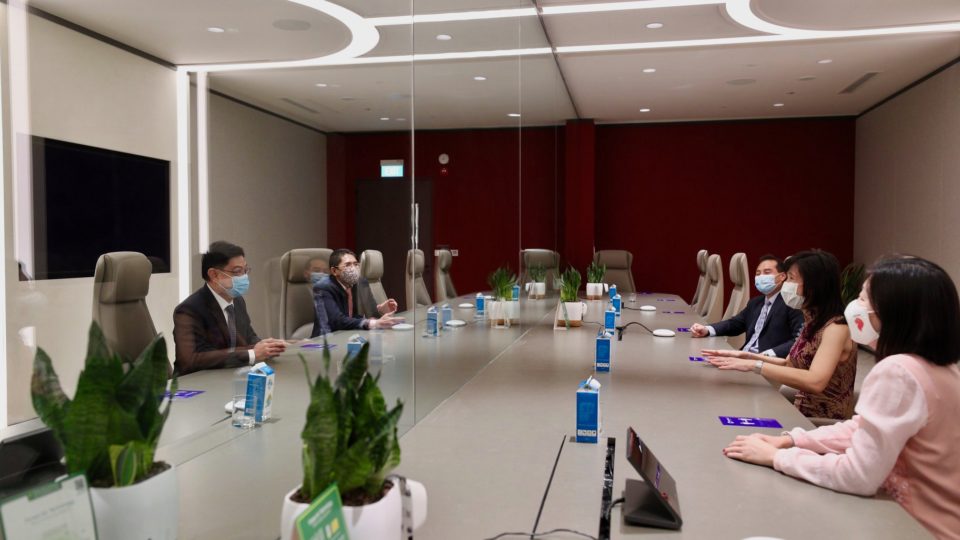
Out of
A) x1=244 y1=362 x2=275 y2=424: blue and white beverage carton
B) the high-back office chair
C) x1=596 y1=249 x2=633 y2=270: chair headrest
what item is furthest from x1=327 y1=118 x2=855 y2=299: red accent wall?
x1=244 y1=362 x2=275 y2=424: blue and white beverage carton

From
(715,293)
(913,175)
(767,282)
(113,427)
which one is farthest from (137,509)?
(913,175)

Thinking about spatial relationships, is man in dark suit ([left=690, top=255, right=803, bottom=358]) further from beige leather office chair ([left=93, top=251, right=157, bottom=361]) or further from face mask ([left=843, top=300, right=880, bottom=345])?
beige leather office chair ([left=93, top=251, right=157, bottom=361])

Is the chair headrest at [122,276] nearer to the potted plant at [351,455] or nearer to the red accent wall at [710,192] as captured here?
the potted plant at [351,455]

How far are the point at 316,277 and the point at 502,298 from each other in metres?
2.62

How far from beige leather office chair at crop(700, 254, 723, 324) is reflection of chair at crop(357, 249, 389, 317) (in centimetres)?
464

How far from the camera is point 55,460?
36.3 inches

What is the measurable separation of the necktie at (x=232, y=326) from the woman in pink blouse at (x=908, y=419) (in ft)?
4.05

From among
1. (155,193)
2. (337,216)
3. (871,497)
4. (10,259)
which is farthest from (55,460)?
(871,497)

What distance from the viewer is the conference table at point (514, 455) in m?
1.28

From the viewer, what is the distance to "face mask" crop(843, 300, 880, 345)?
206cm

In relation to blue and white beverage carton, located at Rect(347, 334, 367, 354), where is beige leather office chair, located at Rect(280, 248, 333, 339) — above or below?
above

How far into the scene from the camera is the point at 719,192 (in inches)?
367

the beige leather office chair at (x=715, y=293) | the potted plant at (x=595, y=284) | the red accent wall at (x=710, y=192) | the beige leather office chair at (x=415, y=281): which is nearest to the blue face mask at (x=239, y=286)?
the beige leather office chair at (x=415, y=281)

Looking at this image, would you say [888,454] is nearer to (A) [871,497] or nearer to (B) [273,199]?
(A) [871,497]
